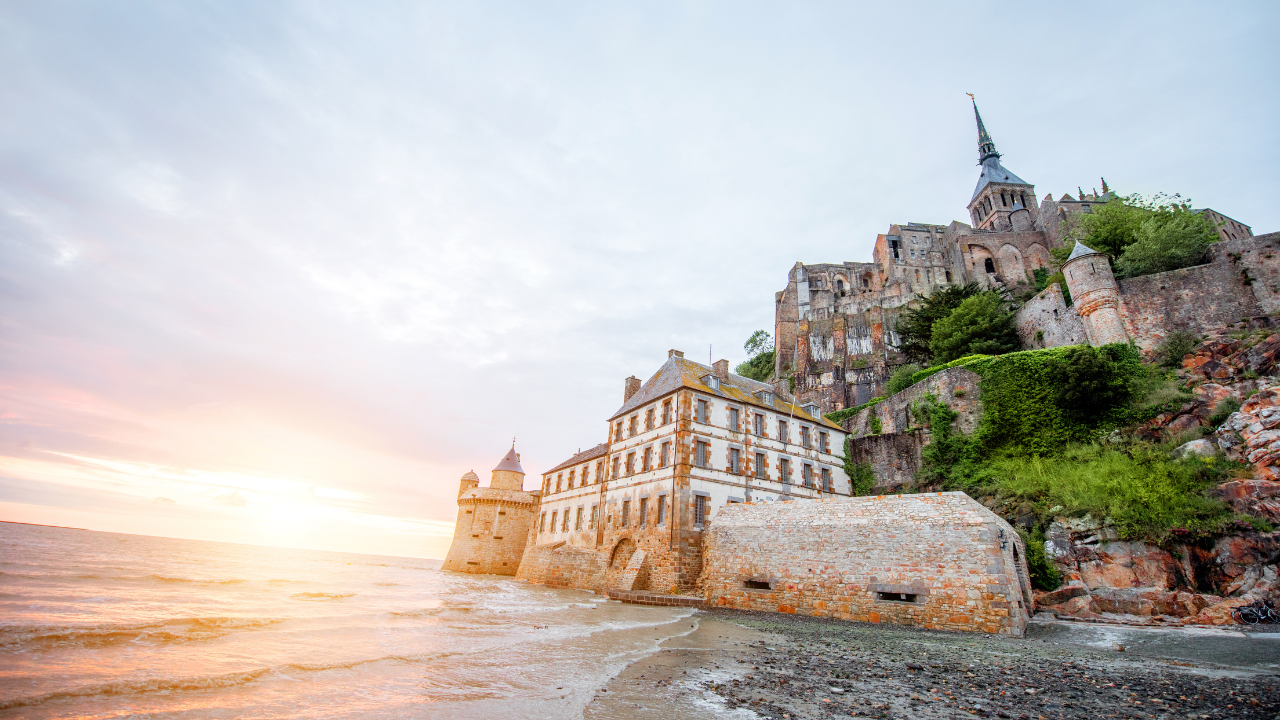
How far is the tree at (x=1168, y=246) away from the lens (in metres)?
25.9

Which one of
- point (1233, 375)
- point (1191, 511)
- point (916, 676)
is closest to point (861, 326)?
point (1233, 375)

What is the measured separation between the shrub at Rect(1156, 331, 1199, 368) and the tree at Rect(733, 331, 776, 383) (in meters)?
33.0

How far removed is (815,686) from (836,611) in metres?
9.66

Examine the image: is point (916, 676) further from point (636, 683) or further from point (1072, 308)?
point (1072, 308)

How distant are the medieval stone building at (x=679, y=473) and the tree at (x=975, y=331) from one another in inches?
435

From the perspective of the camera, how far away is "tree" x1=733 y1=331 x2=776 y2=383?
56.6 m

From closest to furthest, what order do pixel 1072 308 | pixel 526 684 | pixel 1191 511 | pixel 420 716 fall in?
pixel 420 716
pixel 526 684
pixel 1191 511
pixel 1072 308

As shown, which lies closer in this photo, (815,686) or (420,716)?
(420,716)

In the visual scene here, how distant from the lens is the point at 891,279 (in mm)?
53062

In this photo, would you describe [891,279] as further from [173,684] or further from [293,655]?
[173,684]

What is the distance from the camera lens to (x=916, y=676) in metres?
7.93

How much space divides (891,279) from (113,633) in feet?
190

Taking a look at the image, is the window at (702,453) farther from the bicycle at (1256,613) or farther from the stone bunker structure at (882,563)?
the bicycle at (1256,613)

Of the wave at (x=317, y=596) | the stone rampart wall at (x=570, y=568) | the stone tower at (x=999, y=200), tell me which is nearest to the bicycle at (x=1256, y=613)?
the stone rampart wall at (x=570, y=568)
